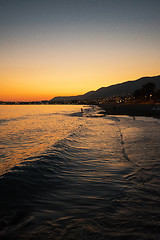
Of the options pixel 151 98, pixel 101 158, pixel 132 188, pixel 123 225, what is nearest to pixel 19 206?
pixel 123 225

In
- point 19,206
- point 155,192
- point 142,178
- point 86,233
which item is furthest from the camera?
point 142,178

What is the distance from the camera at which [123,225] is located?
11.2 feet

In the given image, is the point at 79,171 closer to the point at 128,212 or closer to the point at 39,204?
the point at 39,204

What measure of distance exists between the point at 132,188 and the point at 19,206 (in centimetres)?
381

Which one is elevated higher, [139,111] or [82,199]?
[139,111]

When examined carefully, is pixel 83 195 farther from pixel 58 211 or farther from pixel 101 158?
pixel 101 158

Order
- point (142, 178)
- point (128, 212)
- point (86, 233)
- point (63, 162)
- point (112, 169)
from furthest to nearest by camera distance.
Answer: point (63, 162) → point (112, 169) → point (142, 178) → point (128, 212) → point (86, 233)

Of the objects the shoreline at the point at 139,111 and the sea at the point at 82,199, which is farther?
the shoreline at the point at 139,111

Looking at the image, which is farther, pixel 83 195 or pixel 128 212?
pixel 83 195

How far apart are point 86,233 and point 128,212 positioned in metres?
1.36

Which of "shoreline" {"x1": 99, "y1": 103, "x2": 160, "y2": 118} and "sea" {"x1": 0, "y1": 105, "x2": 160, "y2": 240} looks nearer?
"sea" {"x1": 0, "y1": 105, "x2": 160, "y2": 240}

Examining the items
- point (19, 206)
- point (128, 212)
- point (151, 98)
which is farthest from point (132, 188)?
point (151, 98)

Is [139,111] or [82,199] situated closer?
[82,199]

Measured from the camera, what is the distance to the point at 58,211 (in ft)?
13.5
